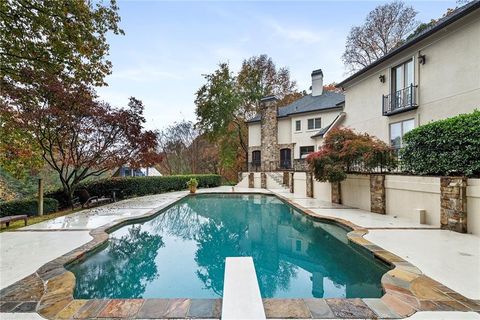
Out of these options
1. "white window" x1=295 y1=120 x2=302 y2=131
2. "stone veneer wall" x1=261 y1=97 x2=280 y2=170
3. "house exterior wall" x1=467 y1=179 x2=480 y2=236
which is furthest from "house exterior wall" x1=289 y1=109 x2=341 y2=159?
"house exterior wall" x1=467 y1=179 x2=480 y2=236

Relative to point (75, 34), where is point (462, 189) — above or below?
below

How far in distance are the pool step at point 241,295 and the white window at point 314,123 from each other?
64.5ft

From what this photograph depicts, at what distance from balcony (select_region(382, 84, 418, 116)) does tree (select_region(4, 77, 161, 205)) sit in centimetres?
1173

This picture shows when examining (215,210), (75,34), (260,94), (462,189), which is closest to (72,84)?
(75,34)

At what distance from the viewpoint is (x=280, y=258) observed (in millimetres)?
5539

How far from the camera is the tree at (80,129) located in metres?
9.35

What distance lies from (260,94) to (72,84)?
69.9 feet

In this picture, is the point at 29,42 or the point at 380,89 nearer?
the point at 29,42

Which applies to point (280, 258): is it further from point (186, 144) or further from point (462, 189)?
point (186, 144)

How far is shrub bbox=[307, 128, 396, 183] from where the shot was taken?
9.44m

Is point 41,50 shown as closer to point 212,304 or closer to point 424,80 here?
point 212,304

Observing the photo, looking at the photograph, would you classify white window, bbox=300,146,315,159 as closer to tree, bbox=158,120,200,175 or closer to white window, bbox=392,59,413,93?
white window, bbox=392,59,413,93

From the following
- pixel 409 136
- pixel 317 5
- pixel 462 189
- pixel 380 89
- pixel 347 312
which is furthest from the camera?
pixel 380 89

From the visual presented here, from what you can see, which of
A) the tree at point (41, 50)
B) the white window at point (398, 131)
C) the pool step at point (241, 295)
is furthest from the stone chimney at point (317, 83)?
the pool step at point (241, 295)
